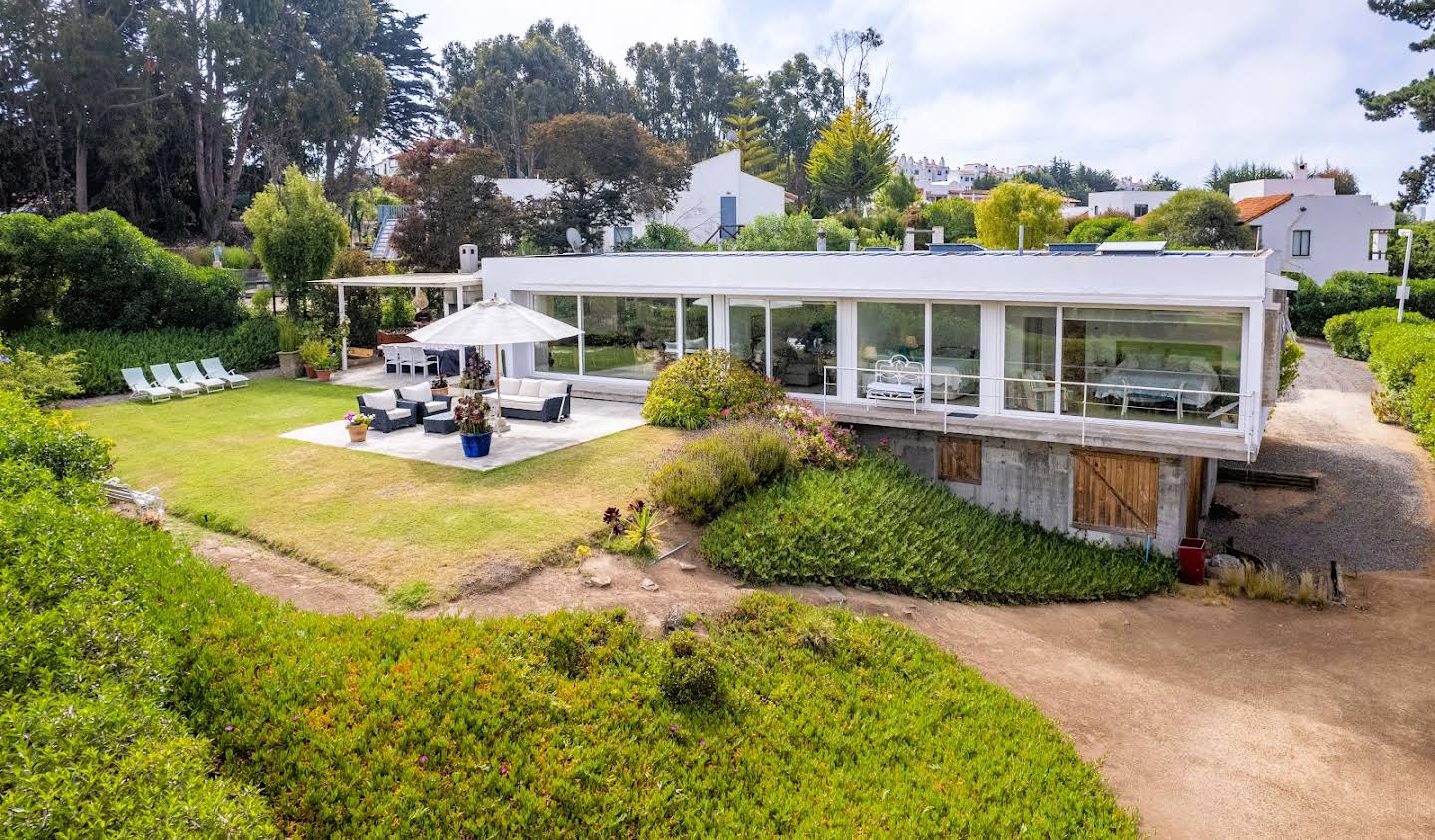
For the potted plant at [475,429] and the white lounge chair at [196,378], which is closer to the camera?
the potted plant at [475,429]

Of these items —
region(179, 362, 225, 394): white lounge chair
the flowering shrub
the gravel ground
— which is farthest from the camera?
region(179, 362, 225, 394): white lounge chair

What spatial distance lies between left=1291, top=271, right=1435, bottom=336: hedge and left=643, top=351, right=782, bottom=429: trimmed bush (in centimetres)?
3064

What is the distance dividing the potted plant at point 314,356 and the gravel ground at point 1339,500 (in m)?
20.0

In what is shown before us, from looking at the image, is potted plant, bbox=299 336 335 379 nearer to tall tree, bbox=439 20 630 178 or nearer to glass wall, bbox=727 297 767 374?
glass wall, bbox=727 297 767 374

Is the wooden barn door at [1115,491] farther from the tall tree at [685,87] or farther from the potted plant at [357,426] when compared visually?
the tall tree at [685,87]

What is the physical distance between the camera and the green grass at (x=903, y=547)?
12344 mm

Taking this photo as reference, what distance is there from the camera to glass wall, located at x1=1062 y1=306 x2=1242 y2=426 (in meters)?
14.1

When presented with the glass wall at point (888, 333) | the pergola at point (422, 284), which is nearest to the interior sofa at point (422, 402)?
the pergola at point (422, 284)

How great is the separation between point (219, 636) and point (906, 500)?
382 inches

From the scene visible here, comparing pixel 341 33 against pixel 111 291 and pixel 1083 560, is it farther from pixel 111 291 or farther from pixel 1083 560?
pixel 1083 560

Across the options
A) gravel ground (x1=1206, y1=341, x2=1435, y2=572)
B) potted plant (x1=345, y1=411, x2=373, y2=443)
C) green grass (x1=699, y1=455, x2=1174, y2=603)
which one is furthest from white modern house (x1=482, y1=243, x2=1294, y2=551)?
potted plant (x1=345, y1=411, x2=373, y2=443)

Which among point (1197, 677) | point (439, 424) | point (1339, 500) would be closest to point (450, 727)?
point (1197, 677)

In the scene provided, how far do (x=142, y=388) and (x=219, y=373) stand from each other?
6.55 ft

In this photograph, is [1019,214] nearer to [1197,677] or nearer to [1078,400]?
[1078,400]
